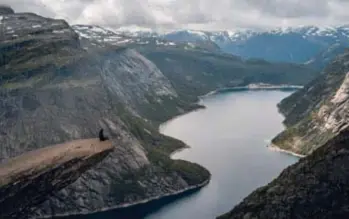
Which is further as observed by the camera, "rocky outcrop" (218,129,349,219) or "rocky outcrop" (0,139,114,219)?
"rocky outcrop" (218,129,349,219)

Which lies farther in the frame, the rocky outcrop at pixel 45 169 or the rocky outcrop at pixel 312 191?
the rocky outcrop at pixel 312 191

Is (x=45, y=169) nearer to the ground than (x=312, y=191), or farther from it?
farther from it

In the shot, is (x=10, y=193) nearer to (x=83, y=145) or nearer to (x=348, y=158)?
(x=83, y=145)

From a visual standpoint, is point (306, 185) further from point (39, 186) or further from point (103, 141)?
point (39, 186)

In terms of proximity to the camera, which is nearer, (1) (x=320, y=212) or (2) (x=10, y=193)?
(1) (x=320, y=212)

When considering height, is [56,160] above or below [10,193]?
above

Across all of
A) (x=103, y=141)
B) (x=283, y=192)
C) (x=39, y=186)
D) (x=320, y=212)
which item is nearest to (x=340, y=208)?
(x=320, y=212)

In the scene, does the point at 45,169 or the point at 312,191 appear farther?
the point at 312,191
